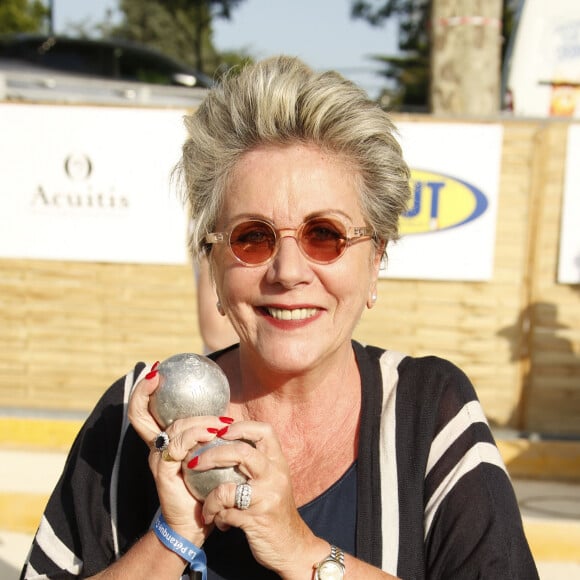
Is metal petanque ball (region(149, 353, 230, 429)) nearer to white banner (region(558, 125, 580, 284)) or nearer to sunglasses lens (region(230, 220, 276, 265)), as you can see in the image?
sunglasses lens (region(230, 220, 276, 265))

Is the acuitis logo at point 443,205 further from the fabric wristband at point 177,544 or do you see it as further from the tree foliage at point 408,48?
the tree foliage at point 408,48

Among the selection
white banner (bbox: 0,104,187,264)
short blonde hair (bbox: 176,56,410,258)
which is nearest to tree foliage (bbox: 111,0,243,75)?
white banner (bbox: 0,104,187,264)

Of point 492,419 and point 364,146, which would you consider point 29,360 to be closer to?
point 492,419

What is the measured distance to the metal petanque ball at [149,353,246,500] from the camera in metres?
1.64

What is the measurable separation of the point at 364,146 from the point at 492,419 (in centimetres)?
496

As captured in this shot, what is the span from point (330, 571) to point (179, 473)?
37 centimetres

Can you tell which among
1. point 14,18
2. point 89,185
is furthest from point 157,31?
point 89,185

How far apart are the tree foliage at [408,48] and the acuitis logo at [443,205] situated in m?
21.5

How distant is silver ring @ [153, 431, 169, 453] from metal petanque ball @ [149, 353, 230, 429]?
1.2 inches

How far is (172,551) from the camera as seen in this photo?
1705 mm

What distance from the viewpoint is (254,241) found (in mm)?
1929

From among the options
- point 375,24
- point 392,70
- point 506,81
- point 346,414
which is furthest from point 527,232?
point 392,70

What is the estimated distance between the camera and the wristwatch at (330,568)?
1.65m

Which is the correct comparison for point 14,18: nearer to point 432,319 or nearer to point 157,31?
point 157,31
